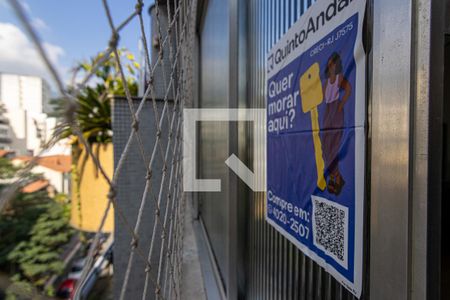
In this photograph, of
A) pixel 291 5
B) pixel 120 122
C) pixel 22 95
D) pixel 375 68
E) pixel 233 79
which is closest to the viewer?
pixel 22 95

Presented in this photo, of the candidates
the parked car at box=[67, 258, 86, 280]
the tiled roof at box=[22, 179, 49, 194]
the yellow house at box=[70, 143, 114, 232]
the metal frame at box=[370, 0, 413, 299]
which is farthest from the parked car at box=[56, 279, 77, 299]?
the yellow house at box=[70, 143, 114, 232]

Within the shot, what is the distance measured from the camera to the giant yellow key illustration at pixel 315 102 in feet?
1.93

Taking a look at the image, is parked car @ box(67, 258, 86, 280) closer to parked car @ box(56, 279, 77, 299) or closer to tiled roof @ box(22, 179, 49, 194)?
parked car @ box(56, 279, 77, 299)

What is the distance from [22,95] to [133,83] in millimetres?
3658

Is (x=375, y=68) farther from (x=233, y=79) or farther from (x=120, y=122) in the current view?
(x=120, y=122)

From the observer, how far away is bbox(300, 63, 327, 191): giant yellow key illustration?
1.93ft

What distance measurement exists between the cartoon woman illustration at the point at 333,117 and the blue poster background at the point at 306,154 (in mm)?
11

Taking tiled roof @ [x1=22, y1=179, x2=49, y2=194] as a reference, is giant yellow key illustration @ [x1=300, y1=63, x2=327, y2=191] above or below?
above

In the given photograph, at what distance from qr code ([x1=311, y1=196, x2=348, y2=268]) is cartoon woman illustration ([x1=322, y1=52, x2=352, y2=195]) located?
0.04m

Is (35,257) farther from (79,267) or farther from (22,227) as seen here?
(79,267)

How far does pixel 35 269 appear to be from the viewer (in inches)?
16.9

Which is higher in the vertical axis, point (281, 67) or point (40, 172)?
point (281, 67)

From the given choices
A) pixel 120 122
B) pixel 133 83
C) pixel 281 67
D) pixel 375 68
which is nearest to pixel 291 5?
pixel 281 67

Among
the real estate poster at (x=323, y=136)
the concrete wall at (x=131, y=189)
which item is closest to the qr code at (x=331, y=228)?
the real estate poster at (x=323, y=136)
